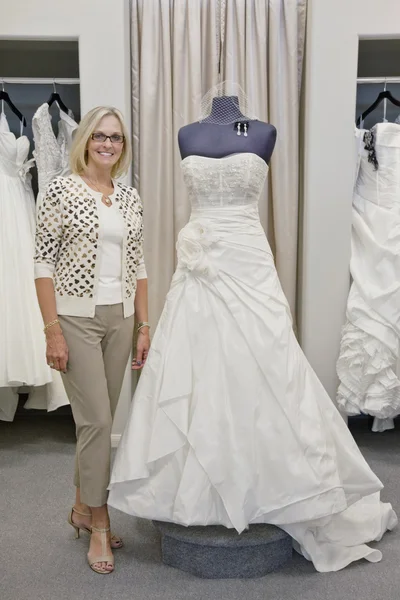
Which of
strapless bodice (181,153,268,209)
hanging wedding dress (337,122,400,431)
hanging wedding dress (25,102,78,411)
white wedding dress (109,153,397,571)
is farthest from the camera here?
hanging wedding dress (25,102,78,411)

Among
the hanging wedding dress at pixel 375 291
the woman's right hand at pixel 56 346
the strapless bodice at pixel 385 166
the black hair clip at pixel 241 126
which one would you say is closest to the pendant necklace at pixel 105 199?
the woman's right hand at pixel 56 346

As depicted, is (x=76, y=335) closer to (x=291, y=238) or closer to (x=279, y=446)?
(x=279, y=446)

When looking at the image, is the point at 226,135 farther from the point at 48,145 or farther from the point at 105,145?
the point at 48,145

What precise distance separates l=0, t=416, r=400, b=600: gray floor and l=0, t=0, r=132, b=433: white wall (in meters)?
1.93

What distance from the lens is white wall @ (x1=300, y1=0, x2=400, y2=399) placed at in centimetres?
279

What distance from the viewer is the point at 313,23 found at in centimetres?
281

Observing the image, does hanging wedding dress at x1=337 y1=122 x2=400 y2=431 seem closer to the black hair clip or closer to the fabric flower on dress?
the black hair clip

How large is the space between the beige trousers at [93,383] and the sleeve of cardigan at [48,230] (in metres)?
0.18

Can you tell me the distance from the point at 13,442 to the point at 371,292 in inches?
81.6

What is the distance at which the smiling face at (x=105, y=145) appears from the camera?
73.9 inches

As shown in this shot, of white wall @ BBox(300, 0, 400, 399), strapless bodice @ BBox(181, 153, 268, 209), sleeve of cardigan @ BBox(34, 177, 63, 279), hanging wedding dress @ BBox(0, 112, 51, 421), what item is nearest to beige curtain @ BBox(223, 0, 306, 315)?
white wall @ BBox(300, 0, 400, 399)

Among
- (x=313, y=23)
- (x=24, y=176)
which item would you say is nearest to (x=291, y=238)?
A: (x=313, y=23)

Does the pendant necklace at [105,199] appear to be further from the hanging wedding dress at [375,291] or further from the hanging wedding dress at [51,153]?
the hanging wedding dress at [375,291]

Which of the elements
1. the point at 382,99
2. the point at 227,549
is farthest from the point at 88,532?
the point at 382,99
